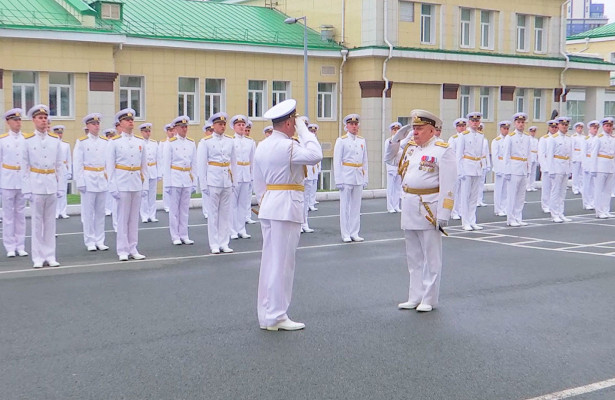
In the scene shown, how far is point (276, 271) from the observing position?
28.0ft

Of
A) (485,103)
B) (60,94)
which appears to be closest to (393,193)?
(60,94)

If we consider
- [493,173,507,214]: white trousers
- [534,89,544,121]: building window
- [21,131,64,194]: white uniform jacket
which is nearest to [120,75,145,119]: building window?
[493,173,507,214]: white trousers

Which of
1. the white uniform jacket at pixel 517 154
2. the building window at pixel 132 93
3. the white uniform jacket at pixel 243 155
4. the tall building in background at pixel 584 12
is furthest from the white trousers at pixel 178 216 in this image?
the tall building in background at pixel 584 12

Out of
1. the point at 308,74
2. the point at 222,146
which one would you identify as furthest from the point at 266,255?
the point at 308,74

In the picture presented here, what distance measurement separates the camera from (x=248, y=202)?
1800cm

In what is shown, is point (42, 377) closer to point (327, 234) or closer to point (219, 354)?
point (219, 354)

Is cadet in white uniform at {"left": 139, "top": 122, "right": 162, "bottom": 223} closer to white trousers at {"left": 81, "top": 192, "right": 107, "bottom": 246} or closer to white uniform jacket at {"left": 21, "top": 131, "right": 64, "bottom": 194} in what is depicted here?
white trousers at {"left": 81, "top": 192, "right": 107, "bottom": 246}

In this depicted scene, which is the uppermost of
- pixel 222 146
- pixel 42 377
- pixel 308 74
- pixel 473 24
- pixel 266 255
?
pixel 473 24

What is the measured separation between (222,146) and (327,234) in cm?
341

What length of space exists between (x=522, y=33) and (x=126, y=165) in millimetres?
35464

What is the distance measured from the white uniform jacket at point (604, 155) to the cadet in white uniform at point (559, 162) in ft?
2.45

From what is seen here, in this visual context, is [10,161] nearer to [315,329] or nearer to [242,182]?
[242,182]

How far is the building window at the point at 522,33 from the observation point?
45156 millimetres

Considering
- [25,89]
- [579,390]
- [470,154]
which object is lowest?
[579,390]
